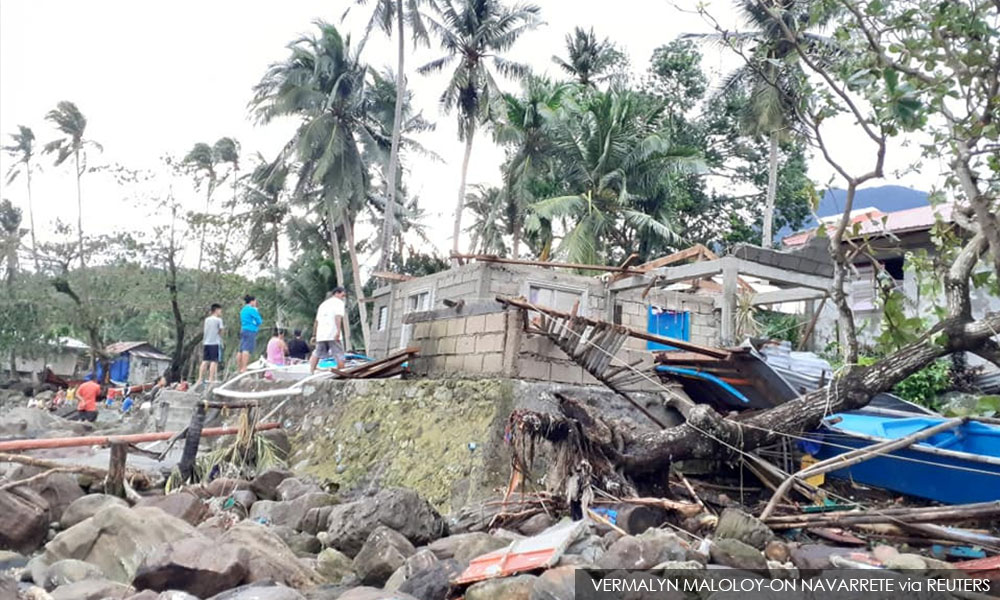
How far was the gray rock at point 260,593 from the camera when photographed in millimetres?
4660

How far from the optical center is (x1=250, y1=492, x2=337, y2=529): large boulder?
7.08 metres

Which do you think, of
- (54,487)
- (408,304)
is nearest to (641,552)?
(54,487)

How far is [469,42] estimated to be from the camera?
24547 millimetres

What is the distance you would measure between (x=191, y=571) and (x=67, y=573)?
1211mm

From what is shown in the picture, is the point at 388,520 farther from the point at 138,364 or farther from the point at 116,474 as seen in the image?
the point at 138,364

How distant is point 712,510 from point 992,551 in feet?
6.94

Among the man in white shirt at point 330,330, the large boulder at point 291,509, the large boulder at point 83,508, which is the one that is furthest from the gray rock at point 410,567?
the man in white shirt at point 330,330

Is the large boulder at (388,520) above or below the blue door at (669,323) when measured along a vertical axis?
below

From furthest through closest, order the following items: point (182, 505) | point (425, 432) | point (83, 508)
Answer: point (425, 432)
point (83, 508)
point (182, 505)

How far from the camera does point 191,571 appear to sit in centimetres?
507

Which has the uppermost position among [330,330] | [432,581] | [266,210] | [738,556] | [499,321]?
[266,210]

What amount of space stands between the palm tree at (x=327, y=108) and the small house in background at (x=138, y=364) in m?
17.9

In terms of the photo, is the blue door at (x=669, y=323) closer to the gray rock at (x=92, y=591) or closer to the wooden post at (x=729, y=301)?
the wooden post at (x=729, y=301)

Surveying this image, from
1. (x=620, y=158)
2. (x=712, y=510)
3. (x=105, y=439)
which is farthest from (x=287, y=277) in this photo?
(x=712, y=510)
